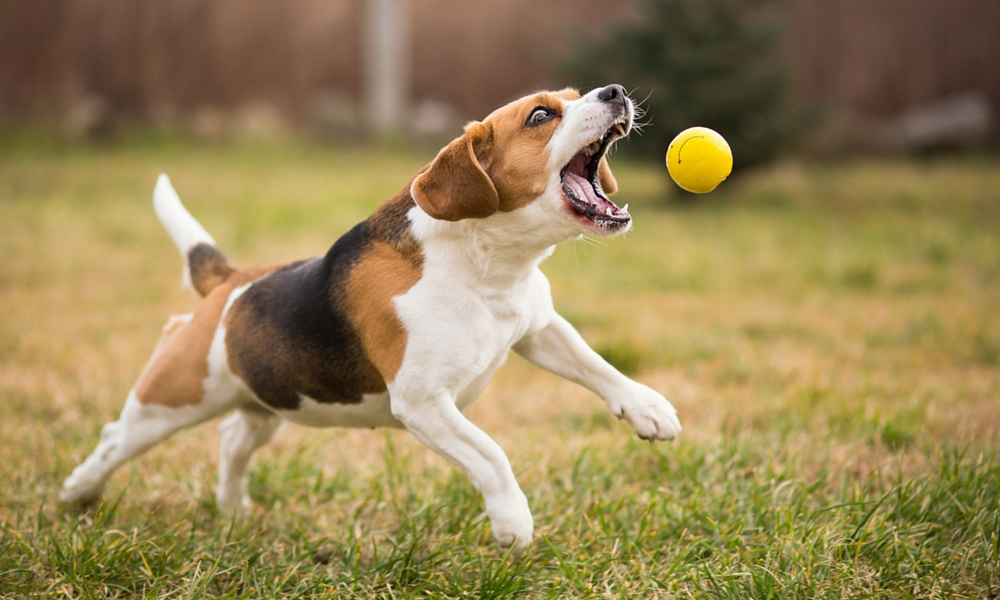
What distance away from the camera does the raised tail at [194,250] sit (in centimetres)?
369

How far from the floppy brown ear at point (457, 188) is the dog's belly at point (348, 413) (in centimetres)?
68

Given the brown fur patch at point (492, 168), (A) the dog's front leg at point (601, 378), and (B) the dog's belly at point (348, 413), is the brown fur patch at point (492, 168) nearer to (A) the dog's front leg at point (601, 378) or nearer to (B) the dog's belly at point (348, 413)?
(A) the dog's front leg at point (601, 378)

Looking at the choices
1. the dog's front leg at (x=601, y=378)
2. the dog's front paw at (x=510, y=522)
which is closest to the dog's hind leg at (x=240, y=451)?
the dog's front leg at (x=601, y=378)

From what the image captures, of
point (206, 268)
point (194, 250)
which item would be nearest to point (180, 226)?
point (194, 250)

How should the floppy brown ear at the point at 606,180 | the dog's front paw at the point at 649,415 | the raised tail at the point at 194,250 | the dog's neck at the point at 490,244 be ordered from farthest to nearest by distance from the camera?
1. the raised tail at the point at 194,250
2. the floppy brown ear at the point at 606,180
3. the dog's front paw at the point at 649,415
4. the dog's neck at the point at 490,244

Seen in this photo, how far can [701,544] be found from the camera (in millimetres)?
3012

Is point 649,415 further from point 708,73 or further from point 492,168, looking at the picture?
point 708,73

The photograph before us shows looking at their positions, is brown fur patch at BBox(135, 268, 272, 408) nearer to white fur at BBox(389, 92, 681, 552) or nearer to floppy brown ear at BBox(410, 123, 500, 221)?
white fur at BBox(389, 92, 681, 552)

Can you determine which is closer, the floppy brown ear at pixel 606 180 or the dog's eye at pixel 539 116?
the dog's eye at pixel 539 116

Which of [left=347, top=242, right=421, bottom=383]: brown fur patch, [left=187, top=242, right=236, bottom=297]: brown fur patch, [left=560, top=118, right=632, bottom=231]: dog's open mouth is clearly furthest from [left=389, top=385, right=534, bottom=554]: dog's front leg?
[left=187, top=242, right=236, bottom=297]: brown fur patch

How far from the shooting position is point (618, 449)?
13.0 ft

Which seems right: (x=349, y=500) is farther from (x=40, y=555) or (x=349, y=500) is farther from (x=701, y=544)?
(x=701, y=544)

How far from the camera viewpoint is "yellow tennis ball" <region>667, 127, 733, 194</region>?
3.06m

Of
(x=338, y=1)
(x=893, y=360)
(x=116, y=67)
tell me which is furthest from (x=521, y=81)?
(x=893, y=360)
